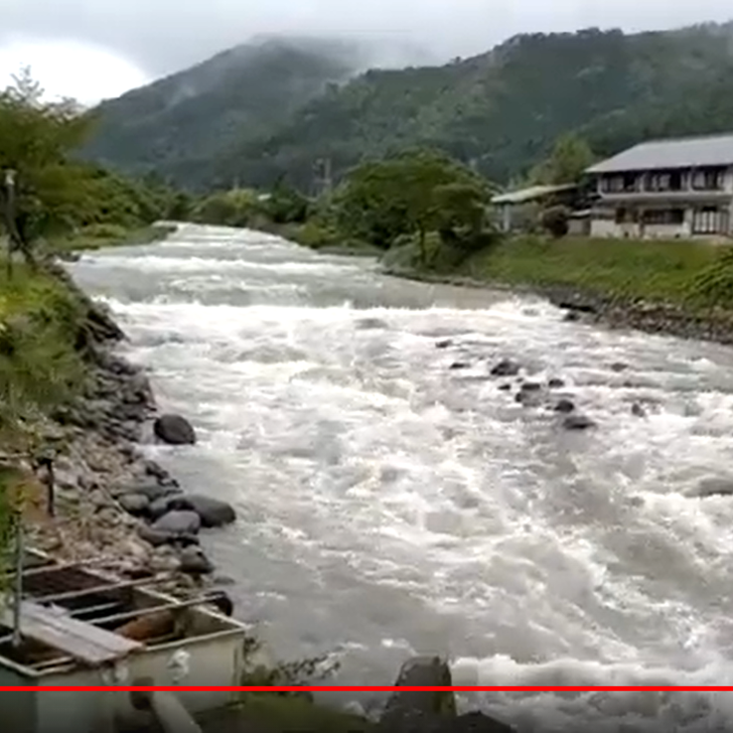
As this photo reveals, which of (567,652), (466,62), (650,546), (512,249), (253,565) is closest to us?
(567,652)

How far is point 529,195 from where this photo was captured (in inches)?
1721

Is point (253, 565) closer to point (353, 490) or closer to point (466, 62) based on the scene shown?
point (353, 490)

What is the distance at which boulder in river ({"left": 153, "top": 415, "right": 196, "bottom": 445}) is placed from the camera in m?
13.9

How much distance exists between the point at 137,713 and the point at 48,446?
204 inches

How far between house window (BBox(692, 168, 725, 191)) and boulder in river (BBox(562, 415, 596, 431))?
22461 millimetres

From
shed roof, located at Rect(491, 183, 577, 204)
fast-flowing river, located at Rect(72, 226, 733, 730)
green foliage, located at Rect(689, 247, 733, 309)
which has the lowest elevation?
fast-flowing river, located at Rect(72, 226, 733, 730)

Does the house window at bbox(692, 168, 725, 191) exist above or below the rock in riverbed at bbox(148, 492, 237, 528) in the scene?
above

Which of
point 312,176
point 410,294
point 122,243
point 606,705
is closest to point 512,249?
point 410,294

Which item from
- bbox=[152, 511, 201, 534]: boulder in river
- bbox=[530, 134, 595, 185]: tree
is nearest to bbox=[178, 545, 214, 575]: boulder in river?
bbox=[152, 511, 201, 534]: boulder in river

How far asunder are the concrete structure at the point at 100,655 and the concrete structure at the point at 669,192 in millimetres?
29457

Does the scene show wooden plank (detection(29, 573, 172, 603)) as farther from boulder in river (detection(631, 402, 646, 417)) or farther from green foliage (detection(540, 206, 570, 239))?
green foliage (detection(540, 206, 570, 239))

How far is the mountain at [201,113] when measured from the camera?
132625 mm

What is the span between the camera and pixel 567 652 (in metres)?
8.36

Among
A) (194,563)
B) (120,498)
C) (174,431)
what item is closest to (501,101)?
(174,431)
